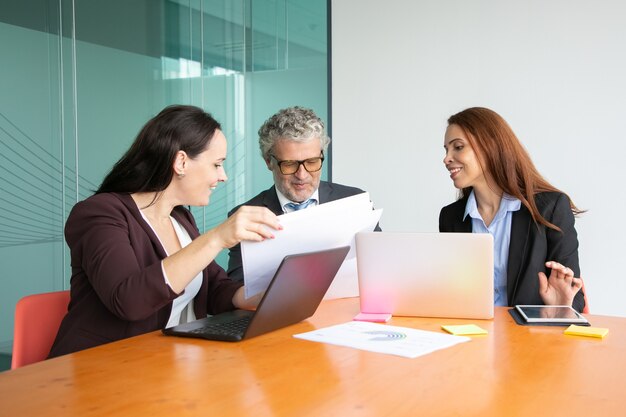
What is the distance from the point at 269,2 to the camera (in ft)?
16.9

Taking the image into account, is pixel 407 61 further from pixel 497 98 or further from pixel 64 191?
pixel 64 191

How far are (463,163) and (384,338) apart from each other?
1290mm

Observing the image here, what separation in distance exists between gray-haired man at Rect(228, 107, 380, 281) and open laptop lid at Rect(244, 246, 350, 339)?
3.45 ft

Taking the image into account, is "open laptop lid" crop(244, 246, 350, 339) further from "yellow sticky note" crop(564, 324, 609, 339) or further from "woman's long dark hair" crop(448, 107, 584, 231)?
"woman's long dark hair" crop(448, 107, 584, 231)

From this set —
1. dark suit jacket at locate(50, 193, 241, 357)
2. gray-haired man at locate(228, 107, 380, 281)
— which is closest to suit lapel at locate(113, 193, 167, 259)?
dark suit jacket at locate(50, 193, 241, 357)

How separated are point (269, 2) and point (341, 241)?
3.40 metres

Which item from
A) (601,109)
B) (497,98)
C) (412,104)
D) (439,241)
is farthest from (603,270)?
(439,241)

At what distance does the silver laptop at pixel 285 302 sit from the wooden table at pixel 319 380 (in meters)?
0.04

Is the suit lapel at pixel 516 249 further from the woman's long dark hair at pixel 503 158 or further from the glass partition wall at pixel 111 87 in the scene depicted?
the glass partition wall at pixel 111 87

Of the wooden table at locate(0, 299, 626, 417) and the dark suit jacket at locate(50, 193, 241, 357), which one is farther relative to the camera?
the dark suit jacket at locate(50, 193, 241, 357)

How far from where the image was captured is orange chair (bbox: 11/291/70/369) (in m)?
2.14

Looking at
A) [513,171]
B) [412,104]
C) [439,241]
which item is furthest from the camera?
[412,104]

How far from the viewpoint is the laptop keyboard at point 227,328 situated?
1912 mm

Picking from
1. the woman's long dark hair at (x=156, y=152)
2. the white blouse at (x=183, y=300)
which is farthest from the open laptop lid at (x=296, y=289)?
the woman's long dark hair at (x=156, y=152)
